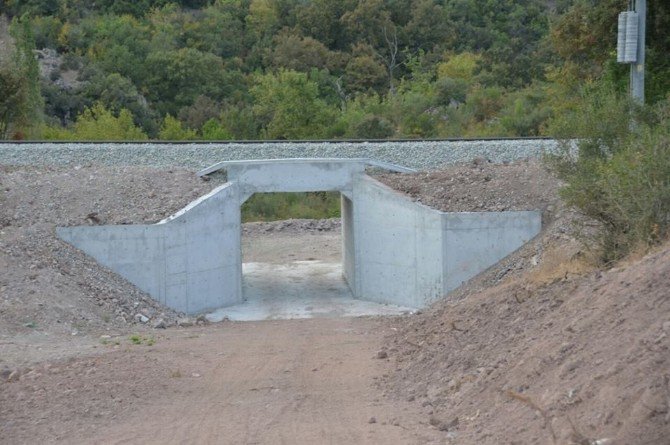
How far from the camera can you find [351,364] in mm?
15031

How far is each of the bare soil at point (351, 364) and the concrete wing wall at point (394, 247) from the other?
136 centimetres

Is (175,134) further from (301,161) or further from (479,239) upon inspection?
(479,239)


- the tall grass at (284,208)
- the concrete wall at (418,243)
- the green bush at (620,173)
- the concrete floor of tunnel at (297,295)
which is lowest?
the concrete floor of tunnel at (297,295)

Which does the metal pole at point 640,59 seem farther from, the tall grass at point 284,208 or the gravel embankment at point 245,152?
the tall grass at point 284,208

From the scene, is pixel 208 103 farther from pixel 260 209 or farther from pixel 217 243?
pixel 217 243

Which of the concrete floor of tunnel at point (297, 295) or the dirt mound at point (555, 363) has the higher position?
the dirt mound at point (555, 363)

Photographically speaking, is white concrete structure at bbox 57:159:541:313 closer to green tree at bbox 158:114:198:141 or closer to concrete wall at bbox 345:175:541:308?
concrete wall at bbox 345:175:541:308

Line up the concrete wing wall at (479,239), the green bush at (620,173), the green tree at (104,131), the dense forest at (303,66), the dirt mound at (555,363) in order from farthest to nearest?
1. the green tree at (104,131)
2. the dense forest at (303,66)
3. the concrete wing wall at (479,239)
4. the green bush at (620,173)
5. the dirt mound at (555,363)

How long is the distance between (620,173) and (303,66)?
4949 cm

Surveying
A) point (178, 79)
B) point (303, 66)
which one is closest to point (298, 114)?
point (178, 79)

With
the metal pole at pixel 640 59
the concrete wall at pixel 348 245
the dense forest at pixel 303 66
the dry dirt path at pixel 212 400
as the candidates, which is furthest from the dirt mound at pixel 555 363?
the dense forest at pixel 303 66

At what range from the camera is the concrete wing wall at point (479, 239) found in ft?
76.6

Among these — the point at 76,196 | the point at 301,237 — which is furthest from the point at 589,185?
the point at 301,237

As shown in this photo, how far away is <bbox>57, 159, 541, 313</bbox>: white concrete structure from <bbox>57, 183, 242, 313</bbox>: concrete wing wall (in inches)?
0.8
